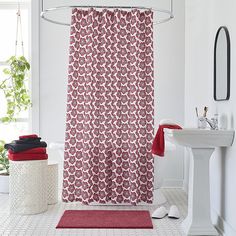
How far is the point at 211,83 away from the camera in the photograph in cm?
424

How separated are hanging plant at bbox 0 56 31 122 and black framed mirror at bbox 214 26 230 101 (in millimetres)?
2410

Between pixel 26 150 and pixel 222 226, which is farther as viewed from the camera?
pixel 26 150

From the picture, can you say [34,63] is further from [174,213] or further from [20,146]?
[174,213]

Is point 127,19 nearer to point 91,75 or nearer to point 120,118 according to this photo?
point 91,75

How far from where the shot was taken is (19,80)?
5477mm

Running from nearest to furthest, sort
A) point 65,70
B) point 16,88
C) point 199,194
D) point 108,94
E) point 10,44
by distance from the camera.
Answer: point 199,194, point 108,94, point 16,88, point 65,70, point 10,44

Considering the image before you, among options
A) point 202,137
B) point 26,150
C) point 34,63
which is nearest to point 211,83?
point 202,137

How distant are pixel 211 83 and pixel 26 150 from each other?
180 centimetres

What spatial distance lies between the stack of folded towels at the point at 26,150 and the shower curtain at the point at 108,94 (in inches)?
14.5

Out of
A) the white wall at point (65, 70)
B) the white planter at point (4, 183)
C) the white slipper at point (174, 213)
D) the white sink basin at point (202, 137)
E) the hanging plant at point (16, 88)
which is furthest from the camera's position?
the white wall at point (65, 70)

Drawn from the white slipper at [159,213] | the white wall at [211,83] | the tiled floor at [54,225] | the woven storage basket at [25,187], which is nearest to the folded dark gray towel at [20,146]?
the woven storage basket at [25,187]

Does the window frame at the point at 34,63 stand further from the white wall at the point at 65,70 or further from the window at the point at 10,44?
the window at the point at 10,44

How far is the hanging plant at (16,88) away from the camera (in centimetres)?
545

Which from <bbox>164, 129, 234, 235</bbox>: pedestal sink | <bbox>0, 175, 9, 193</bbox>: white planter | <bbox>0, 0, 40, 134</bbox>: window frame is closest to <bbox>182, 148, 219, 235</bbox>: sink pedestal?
<bbox>164, 129, 234, 235</bbox>: pedestal sink
